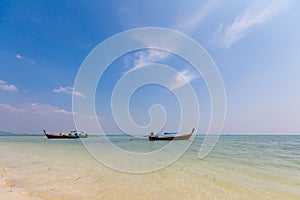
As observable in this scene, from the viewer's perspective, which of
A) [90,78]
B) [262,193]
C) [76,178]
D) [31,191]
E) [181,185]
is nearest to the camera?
[31,191]

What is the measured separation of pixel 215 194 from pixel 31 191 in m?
5.95

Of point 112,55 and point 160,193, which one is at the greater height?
point 112,55

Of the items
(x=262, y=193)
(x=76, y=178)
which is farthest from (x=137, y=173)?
(x=262, y=193)

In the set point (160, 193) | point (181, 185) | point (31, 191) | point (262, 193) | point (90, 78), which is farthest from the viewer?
point (90, 78)

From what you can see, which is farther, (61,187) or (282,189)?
(282,189)

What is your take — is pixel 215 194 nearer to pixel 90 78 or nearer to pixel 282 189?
pixel 282 189

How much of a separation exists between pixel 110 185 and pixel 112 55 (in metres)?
9.04

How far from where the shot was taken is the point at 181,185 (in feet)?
21.2

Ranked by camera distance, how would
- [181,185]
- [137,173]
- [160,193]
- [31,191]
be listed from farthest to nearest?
[137,173], [181,185], [160,193], [31,191]

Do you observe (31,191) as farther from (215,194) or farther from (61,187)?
(215,194)

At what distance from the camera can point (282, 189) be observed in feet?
21.2

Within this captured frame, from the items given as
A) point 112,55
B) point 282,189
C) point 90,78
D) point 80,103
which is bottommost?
point 282,189

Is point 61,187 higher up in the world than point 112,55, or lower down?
lower down

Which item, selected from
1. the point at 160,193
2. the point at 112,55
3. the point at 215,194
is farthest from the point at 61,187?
the point at 112,55
